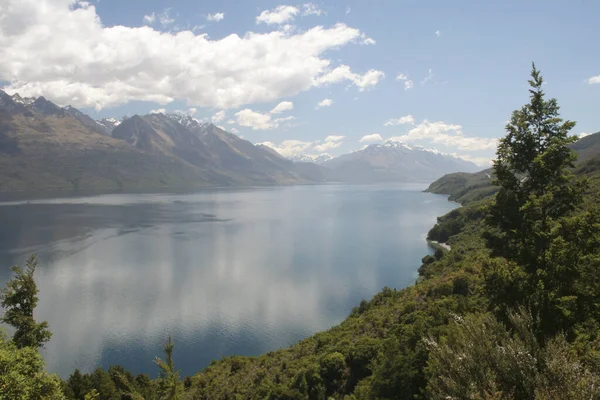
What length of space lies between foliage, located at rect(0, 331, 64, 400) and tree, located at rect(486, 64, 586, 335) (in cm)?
2592

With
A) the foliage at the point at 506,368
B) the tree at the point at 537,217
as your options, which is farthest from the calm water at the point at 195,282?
the foliage at the point at 506,368

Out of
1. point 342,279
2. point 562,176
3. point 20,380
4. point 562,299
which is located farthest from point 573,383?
point 342,279

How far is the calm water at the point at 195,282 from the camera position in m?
59.0

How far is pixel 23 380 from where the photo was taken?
814 inches

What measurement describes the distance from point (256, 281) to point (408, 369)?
6846cm

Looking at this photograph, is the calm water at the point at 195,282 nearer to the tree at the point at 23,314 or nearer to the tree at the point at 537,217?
the tree at the point at 23,314

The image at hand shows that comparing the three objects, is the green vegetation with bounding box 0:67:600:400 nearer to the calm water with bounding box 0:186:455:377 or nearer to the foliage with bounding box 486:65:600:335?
the foliage with bounding box 486:65:600:335

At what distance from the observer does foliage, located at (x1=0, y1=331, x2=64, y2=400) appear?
19766 millimetres

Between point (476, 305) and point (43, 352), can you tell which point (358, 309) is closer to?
point (476, 305)

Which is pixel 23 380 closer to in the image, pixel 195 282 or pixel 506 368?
pixel 506 368

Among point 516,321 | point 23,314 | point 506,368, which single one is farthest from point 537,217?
point 23,314

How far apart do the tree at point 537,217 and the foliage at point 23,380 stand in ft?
85.0

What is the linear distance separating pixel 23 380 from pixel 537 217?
98.1 ft

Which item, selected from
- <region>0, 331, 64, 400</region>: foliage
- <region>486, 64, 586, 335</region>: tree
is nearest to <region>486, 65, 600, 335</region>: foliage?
<region>486, 64, 586, 335</region>: tree
